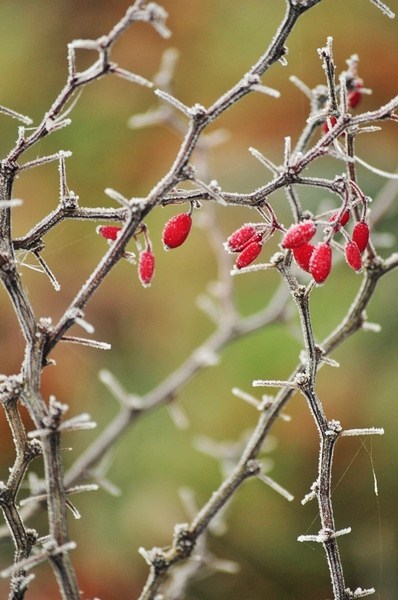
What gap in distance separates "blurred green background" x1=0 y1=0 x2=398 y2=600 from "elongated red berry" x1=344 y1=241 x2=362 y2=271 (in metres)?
0.95

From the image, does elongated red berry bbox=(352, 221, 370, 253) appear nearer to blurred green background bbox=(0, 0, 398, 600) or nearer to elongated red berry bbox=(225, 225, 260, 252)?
elongated red berry bbox=(225, 225, 260, 252)

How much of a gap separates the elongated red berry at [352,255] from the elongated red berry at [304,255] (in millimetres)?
30

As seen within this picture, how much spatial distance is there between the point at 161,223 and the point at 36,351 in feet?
4.51

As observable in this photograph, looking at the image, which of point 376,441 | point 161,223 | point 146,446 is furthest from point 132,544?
point 161,223

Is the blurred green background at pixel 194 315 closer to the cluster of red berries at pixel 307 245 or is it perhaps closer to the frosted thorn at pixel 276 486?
the frosted thorn at pixel 276 486

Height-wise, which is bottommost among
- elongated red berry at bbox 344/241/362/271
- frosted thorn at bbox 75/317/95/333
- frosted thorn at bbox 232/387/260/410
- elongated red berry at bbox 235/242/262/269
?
frosted thorn at bbox 75/317/95/333

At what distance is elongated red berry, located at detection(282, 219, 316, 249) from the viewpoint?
424 millimetres

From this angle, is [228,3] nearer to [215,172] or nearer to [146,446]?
[215,172]

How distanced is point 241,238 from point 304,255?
0.04m

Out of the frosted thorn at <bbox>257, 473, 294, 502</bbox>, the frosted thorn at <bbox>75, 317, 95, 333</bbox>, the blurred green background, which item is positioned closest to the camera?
the frosted thorn at <bbox>75, 317, 95, 333</bbox>

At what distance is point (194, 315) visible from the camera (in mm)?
1811

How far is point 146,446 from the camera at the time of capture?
5.36 feet

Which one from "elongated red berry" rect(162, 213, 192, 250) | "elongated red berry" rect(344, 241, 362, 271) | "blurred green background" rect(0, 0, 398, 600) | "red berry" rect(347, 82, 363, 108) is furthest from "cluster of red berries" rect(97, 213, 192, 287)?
"blurred green background" rect(0, 0, 398, 600)

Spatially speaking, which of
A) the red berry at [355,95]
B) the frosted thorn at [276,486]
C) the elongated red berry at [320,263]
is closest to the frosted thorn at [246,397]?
the frosted thorn at [276,486]
